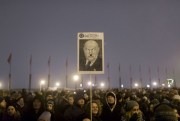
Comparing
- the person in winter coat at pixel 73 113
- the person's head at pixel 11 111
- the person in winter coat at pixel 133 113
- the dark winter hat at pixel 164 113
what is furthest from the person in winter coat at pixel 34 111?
the dark winter hat at pixel 164 113

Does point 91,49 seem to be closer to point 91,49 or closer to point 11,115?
point 91,49

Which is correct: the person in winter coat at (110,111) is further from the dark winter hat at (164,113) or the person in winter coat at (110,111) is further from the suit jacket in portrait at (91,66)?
the dark winter hat at (164,113)

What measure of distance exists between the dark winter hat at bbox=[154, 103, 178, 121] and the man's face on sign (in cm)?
244

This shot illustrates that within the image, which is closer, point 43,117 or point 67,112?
point 43,117

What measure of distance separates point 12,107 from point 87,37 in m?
3.42

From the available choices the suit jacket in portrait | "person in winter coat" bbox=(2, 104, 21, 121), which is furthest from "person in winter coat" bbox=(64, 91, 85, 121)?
the suit jacket in portrait

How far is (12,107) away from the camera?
31.0 feet

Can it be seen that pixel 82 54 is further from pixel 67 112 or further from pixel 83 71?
pixel 67 112

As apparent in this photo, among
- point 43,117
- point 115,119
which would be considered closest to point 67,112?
point 115,119

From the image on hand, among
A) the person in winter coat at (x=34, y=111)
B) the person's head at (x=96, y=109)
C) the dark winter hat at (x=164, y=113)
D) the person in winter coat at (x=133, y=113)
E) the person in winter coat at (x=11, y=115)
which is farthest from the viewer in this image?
the person in winter coat at (x=34, y=111)

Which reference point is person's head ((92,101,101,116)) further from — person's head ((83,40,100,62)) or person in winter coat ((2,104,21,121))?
person in winter coat ((2,104,21,121))

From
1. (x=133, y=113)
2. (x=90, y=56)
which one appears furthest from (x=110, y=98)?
(x=90, y=56)

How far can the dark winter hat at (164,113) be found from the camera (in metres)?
5.48

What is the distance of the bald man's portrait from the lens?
7.62m
